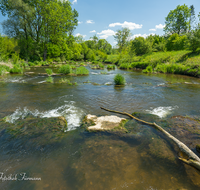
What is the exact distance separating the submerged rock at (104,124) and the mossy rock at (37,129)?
3.28 ft

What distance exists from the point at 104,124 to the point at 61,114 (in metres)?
2.41

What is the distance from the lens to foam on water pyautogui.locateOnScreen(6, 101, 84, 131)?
17.3ft

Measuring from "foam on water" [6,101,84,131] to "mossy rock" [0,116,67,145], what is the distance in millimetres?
314

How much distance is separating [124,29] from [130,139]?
258ft

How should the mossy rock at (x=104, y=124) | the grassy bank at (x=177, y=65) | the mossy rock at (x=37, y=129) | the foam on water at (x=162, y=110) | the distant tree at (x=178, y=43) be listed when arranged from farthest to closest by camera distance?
the distant tree at (x=178, y=43)
the grassy bank at (x=177, y=65)
the foam on water at (x=162, y=110)
the mossy rock at (x=104, y=124)
the mossy rock at (x=37, y=129)

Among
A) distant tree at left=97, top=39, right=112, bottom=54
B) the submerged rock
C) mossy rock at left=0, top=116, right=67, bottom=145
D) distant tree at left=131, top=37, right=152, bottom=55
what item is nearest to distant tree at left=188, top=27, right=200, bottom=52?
distant tree at left=131, top=37, right=152, bottom=55

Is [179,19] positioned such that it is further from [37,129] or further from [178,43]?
[37,129]

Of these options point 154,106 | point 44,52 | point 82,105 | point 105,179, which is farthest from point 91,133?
point 44,52

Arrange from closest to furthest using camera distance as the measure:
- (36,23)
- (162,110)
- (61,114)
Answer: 1. (61,114)
2. (162,110)
3. (36,23)

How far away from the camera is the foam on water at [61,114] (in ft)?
17.3

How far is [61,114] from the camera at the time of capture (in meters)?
6.06

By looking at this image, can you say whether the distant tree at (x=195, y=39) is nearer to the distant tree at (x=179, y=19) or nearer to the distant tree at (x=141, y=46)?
the distant tree at (x=141, y=46)

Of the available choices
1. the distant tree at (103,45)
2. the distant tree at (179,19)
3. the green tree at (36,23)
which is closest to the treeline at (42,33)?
the green tree at (36,23)

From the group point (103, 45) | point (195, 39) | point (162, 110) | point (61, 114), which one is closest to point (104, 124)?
point (61, 114)
